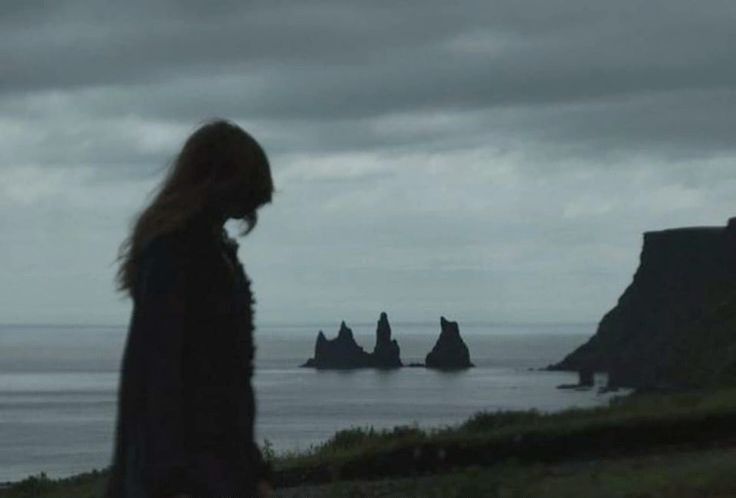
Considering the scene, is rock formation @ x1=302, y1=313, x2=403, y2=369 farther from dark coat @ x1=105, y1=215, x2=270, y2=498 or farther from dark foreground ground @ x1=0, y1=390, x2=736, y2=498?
dark coat @ x1=105, y1=215, x2=270, y2=498

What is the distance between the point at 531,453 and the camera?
17.6 meters

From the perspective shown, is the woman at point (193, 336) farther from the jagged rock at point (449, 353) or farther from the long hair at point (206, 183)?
the jagged rock at point (449, 353)

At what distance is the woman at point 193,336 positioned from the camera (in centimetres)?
551

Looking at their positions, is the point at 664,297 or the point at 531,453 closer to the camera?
the point at 531,453

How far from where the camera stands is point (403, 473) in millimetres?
17109

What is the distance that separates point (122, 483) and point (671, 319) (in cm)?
9606

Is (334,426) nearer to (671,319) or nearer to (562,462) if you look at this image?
(671,319)

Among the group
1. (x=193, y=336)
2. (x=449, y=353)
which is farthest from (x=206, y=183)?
(x=449, y=353)

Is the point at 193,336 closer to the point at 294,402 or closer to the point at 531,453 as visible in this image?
the point at 531,453

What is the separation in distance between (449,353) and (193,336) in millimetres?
156585

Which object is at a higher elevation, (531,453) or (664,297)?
(664,297)

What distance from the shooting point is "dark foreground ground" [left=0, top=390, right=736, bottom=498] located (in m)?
14.8

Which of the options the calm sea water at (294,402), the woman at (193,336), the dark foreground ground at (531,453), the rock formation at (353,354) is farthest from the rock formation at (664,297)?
the woman at (193,336)

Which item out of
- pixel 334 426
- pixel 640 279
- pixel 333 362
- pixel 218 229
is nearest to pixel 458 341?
pixel 333 362
